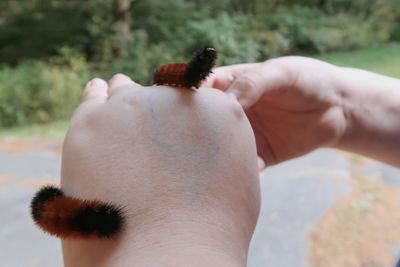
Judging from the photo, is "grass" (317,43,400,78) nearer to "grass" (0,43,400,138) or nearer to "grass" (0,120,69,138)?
"grass" (0,43,400,138)

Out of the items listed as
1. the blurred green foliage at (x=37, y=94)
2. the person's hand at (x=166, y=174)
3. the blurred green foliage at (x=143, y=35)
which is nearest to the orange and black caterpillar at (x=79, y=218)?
the person's hand at (x=166, y=174)

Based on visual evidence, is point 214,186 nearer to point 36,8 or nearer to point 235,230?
point 235,230

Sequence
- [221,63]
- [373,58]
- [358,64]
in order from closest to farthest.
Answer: [221,63]
[358,64]
[373,58]

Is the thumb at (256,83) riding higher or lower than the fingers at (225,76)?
higher

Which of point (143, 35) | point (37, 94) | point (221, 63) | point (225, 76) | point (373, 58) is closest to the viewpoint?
point (225, 76)

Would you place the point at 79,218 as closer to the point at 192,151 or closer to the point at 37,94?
the point at 192,151

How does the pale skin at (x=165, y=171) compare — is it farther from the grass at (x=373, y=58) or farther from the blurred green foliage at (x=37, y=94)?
the blurred green foliage at (x=37, y=94)

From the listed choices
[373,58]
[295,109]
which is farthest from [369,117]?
[373,58]
